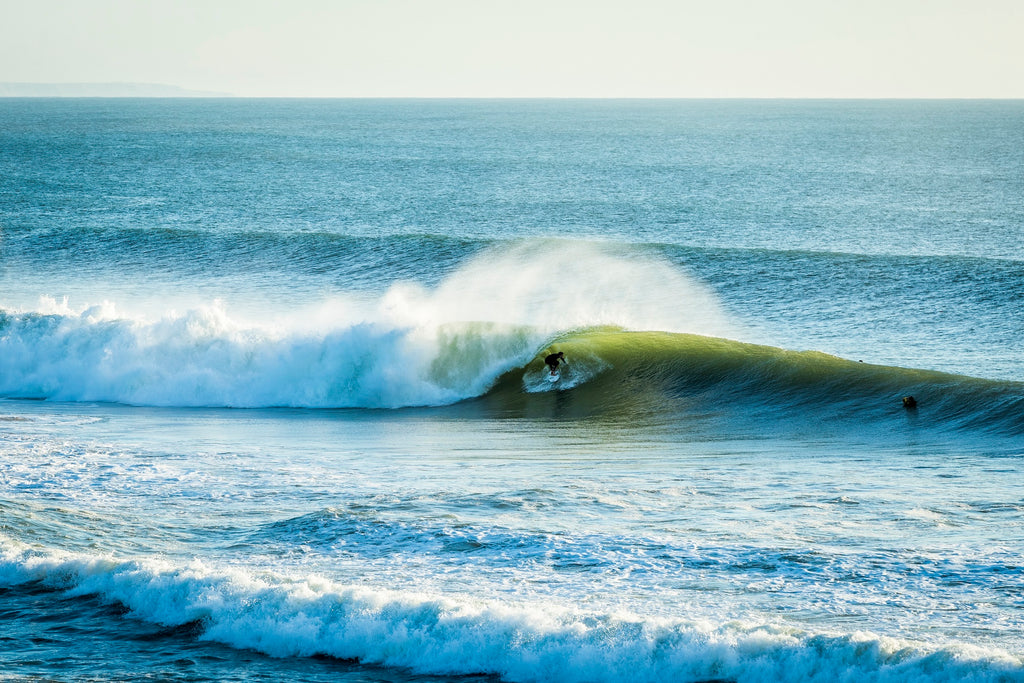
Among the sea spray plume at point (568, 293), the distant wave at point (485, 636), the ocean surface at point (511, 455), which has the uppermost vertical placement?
the sea spray plume at point (568, 293)

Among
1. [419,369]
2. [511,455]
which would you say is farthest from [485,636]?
[419,369]

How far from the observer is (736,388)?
1834 cm

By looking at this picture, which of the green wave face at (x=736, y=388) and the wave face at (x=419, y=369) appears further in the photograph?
the wave face at (x=419, y=369)

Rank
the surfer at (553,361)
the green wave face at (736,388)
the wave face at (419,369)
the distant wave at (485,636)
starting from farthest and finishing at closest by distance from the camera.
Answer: the surfer at (553,361)
the wave face at (419,369)
the green wave face at (736,388)
the distant wave at (485,636)

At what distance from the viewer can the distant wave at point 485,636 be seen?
6.84 meters

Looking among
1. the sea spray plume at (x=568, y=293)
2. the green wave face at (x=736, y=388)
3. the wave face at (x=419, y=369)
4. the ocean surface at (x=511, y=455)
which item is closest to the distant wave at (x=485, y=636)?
the ocean surface at (x=511, y=455)

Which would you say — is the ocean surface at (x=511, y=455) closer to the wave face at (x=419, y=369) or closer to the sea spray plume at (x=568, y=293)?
the wave face at (x=419, y=369)

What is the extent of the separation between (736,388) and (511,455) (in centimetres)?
564

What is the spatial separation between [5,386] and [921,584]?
60.4 ft

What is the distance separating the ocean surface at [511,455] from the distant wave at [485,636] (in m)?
0.02

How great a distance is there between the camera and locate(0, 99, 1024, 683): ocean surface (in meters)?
7.55

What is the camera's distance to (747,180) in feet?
241

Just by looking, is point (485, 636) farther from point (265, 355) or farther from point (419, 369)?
point (265, 355)

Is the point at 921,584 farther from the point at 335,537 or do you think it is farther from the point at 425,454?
the point at 425,454
